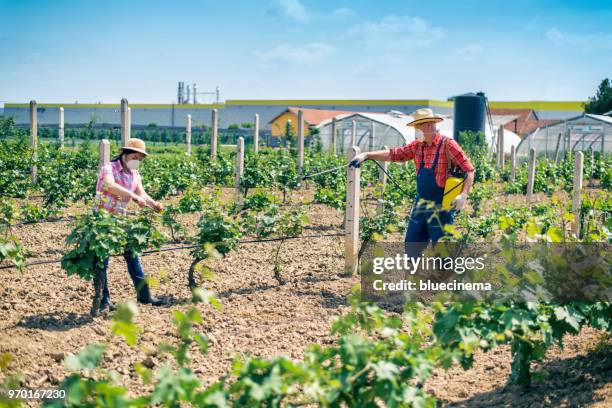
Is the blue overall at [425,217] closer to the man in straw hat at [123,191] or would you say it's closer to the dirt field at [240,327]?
the dirt field at [240,327]

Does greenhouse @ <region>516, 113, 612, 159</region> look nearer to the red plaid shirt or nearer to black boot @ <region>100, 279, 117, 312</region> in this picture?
the red plaid shirt

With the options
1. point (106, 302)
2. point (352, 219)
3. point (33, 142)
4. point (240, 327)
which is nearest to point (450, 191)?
point (352, 219)

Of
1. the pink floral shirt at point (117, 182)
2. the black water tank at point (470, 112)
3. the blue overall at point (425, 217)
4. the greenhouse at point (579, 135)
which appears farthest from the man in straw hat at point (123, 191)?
the black water tank at point (470, 112)

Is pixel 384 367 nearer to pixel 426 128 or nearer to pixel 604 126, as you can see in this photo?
pixel 426 128

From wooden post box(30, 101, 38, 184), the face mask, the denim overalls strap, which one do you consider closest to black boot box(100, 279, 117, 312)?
the face mask

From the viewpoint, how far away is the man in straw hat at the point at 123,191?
5.65 m

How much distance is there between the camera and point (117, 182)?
18.8 ft

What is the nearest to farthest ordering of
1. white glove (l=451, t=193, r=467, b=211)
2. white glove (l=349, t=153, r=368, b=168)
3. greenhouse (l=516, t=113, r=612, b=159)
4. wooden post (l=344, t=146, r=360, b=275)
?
white glove (l=451, t=193, r=467, b=211), white glove (l=349, t=153, r=368, b=168), wooden post (l=344, t=146, r=360, b=275), greenhouse (l=516, t=113, r=612, b=159)

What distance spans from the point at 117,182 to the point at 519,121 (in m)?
43.8

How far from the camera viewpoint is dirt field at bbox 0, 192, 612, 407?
4.17 meters

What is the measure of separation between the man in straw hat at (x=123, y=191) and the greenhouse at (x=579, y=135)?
842 inches

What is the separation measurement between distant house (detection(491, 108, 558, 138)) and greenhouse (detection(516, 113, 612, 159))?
35.1ft

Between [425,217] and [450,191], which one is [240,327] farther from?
[450,191]

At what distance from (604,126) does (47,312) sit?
79.2ft
